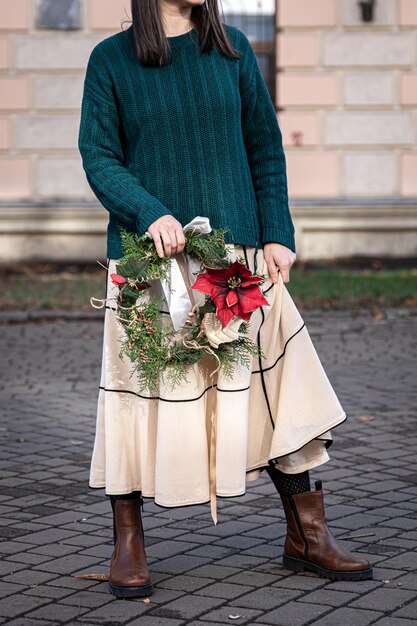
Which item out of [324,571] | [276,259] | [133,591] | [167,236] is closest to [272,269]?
[276,259]

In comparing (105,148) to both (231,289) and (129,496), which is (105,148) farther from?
(129,496)

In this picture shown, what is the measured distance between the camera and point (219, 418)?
3602mm

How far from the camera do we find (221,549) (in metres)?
4.18

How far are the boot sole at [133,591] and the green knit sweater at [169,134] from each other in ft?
3.28

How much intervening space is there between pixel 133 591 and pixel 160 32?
1.67m

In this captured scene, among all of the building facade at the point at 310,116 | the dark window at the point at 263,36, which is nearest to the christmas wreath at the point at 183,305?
the building facade at the point at 310,116

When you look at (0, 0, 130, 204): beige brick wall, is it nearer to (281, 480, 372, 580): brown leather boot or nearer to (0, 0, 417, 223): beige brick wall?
(0, 0, 417, 223): beige brick wall

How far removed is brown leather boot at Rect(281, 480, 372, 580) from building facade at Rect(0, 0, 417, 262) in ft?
36.3

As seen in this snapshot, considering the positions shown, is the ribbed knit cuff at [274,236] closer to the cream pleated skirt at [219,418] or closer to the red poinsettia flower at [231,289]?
the cream pleated skirt at [219,418]

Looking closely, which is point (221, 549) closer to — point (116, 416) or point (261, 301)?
point (116, 416)

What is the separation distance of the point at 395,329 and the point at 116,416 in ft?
22.2

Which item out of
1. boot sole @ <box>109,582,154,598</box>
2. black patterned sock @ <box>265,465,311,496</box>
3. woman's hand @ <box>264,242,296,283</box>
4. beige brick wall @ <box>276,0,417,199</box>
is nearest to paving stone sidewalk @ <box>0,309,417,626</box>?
boot sole @ <box>109,582,154,598</box>

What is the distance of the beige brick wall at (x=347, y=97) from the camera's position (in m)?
14.8

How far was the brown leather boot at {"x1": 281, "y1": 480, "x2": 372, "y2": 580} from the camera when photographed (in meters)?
3.76
